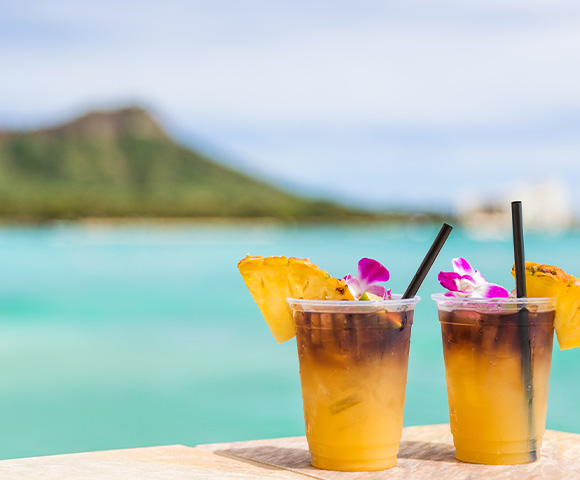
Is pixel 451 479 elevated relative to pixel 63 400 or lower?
elevated

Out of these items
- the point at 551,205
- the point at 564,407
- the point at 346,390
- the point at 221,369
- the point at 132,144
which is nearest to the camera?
the point at 346,390

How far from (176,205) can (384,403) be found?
252 ft

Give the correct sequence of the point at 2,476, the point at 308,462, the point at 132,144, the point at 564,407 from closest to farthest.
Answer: the point at 2,476 → the point at 308,462 → the point at 564,407 → the point at 132,144

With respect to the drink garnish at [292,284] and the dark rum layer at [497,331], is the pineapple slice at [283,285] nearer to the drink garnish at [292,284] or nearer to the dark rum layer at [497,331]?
the drink garnish at [292,284]

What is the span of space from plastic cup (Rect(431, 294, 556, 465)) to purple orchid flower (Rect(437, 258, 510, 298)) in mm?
30

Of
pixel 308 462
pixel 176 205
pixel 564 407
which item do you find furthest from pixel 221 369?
pixel 176 205

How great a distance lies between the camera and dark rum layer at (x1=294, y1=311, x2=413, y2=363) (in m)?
1.66

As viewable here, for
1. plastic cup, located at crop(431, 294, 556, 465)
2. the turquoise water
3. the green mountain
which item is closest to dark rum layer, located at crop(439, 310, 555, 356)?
plastic cup, located at crop(431, 294, 556, 465)

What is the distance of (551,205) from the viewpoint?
77.4m

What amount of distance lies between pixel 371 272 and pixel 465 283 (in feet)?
0.73

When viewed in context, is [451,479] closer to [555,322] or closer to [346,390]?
[346,390]

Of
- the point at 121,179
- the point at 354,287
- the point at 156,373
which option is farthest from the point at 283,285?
the point at 121,179

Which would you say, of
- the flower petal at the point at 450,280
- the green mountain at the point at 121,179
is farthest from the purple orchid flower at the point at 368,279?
the green mountain at the point at 121,179

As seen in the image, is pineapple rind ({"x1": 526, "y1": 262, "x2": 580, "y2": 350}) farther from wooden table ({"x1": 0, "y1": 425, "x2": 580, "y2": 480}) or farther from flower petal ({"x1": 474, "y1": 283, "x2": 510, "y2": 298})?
wooden table ({"x1": 0, "y1": 425, "x2": 580, "y2": 480})
